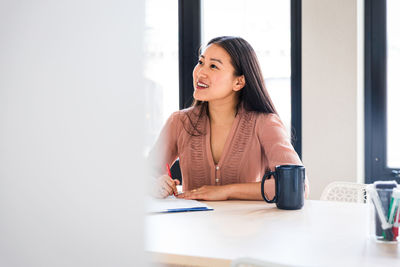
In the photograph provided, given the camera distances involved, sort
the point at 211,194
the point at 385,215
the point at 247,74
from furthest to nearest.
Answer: the point at 247,74 < the point at 211,194 < the point at 385,215

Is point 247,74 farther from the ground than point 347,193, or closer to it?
farther from the ground

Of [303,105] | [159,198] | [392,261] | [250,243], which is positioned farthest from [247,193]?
[303,105]

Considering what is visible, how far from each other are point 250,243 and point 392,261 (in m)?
0.27

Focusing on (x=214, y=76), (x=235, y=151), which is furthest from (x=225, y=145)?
(x=214, y=76)

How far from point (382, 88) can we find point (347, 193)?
Result: 1134 mm

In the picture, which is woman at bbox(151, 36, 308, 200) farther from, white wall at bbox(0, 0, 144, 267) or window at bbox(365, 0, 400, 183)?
white wall at bbox(0, 0, 144, 267)

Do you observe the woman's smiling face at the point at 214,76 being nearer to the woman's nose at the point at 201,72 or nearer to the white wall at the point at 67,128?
the woman's nose at the point at 201,72

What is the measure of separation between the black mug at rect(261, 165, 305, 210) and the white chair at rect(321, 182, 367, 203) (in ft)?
2.07

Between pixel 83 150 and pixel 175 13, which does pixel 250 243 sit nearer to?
pixel 83 150

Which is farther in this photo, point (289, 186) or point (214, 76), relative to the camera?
point (214, 76)

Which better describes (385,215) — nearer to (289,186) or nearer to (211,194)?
(289,186)

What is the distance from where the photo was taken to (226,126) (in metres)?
1.79

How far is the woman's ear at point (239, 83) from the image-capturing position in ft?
6.03

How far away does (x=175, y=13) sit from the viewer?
3303 mm
